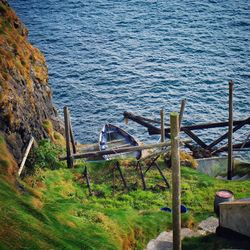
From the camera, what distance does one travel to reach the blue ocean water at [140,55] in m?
42.6

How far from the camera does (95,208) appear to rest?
56.9 ft

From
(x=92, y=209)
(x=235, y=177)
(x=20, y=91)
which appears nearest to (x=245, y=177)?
(x=235, y=177)

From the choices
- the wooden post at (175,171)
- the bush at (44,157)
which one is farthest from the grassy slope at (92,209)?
the wooden post at (175,171)

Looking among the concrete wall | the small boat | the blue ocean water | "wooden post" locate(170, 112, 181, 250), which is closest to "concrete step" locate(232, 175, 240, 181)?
the small boat

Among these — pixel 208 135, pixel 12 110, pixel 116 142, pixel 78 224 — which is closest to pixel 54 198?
pixel 78 224

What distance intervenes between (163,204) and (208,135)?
64.2 ft

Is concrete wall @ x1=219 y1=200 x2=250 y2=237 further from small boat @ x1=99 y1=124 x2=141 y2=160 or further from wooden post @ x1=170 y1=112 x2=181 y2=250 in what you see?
small boat @ x1=99 y1=124 x2=141 y2=160

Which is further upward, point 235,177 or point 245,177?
point 245,177

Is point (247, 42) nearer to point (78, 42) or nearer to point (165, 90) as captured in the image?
point (165, 90)

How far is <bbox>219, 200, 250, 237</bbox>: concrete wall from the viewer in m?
14.4

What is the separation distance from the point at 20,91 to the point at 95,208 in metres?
8.60

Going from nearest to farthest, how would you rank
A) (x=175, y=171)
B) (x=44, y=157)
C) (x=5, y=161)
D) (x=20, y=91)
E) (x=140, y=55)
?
(x=175, y=171)
(x=5, y=161)
(x=44, y=157)
(x=20, y=91)
(x=140, y=55)

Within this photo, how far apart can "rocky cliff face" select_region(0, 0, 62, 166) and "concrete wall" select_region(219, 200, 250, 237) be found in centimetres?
970

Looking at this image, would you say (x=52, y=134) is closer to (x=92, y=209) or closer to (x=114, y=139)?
(x=114, y=139)
